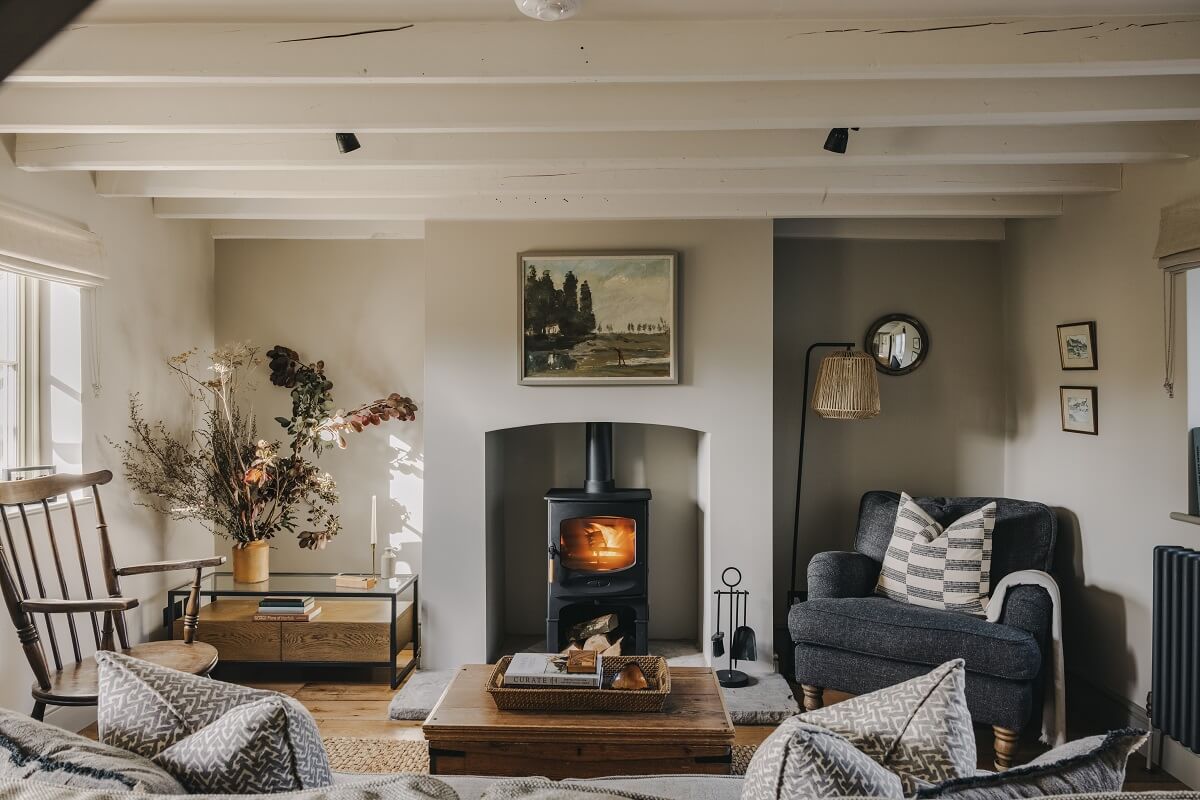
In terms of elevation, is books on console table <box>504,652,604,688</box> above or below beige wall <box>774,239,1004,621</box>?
below

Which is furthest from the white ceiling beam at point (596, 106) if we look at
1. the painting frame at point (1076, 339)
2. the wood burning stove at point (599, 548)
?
the wood burning stove at point (599, 548)

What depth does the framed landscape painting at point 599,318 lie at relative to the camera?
4109mm

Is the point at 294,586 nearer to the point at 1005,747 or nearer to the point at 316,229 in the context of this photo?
the point at 316,229

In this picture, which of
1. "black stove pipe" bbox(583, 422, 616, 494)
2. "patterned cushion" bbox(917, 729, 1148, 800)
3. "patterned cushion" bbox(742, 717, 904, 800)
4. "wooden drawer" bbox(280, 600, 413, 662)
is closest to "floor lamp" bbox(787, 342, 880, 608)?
"black stove pipe" bbox(583, 422, 616, 494)

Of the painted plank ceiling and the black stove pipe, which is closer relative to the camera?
the painted plank ceiling

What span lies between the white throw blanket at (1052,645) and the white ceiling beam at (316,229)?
3.30 m

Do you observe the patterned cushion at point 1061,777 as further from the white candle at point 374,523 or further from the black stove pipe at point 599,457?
the white candle at point 374,523

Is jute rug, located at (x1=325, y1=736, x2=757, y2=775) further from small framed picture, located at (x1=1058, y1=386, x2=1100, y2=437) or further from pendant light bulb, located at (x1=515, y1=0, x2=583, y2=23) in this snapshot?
pendant light bulb, located at (x1=515, y1=0, x2=583, y2=23)

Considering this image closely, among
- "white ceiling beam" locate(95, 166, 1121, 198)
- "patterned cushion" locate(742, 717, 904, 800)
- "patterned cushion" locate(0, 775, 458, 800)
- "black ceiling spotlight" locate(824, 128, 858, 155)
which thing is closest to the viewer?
"patterned cushion" locate(0, 775, 458, 800)

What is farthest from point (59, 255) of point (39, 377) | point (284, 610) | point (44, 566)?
point (284, 610)

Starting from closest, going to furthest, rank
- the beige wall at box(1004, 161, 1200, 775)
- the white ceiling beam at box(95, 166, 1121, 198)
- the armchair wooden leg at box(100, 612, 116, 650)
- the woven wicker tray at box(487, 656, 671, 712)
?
1. the woven wicker tray at box(487, 656, 671, 712)
2. the armchair wooden leg at box(100, 612, 116, 650)
3. the beige wall at box(1004, 161, 1200, 775)
4. the white ceiling beam at box(95, 166, 1121, 198)

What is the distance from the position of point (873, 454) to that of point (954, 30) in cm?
282

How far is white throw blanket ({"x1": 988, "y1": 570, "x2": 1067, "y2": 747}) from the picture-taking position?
3.25m

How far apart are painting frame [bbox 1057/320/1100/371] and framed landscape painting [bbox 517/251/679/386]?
5.91 feet
